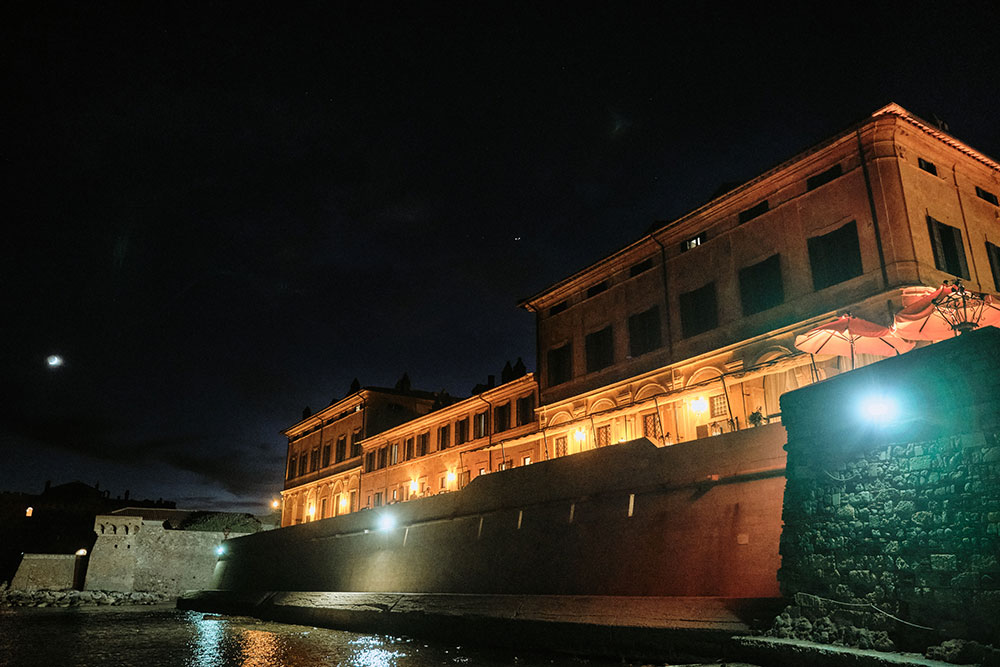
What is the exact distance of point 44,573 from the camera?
Answer: 43.7 metres

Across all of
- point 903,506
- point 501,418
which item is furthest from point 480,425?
point 903,506

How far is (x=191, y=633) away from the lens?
22875 millimetres

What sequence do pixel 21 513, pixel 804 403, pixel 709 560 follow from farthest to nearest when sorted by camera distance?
pixel 21 513
pixel 709 560
pixel 804 403

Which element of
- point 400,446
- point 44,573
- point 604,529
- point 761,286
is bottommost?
point 44,573

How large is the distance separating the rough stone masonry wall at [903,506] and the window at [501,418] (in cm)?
2079

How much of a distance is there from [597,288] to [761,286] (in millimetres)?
7580

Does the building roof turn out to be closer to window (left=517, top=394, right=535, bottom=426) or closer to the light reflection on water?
window (left=517, top=394, right=535, bottom=426)

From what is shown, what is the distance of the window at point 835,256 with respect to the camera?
1753cm

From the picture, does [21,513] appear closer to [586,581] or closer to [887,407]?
[586,581]

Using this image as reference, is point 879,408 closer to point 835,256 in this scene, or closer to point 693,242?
point 835,256

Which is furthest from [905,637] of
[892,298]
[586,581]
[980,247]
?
[980,247]

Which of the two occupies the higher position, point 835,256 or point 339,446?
point 835,256

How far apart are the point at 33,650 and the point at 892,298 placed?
25426 mm

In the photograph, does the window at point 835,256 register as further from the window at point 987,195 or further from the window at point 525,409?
the window at point 525,409
